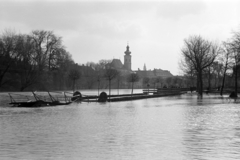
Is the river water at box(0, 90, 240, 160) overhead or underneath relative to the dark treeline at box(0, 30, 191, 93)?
underneath

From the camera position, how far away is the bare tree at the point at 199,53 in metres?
55.8

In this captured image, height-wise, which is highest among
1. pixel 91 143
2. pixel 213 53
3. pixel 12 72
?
pixel 213 53

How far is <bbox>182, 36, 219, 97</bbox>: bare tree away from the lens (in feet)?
183

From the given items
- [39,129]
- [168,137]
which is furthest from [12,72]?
[168,137]

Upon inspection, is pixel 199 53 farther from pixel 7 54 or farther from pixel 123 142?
pixel 123 142

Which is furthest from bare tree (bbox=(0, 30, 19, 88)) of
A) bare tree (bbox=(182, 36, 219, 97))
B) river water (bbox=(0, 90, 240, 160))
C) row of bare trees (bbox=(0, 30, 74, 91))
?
river water (bbox=(0, 90, 240, 160))

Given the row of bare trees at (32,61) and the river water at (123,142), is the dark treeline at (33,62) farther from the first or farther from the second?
the river water at (123,142)

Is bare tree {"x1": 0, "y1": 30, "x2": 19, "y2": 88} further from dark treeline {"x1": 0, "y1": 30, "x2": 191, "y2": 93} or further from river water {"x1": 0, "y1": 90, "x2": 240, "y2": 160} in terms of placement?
river water {"x1": 0, "y1": 90, "x2": 240, "y2": 160}

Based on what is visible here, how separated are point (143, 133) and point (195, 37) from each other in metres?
50.2

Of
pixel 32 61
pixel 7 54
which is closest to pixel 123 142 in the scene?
pixel 7 54

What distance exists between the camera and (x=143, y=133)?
14.2 m

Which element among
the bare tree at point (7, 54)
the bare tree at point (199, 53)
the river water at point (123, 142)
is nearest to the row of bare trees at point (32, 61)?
the bare tree at point (7, 54)

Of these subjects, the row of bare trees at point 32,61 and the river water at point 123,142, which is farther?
the row of bare trees at point 32,61

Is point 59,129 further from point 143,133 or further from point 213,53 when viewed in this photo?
point 213,53
